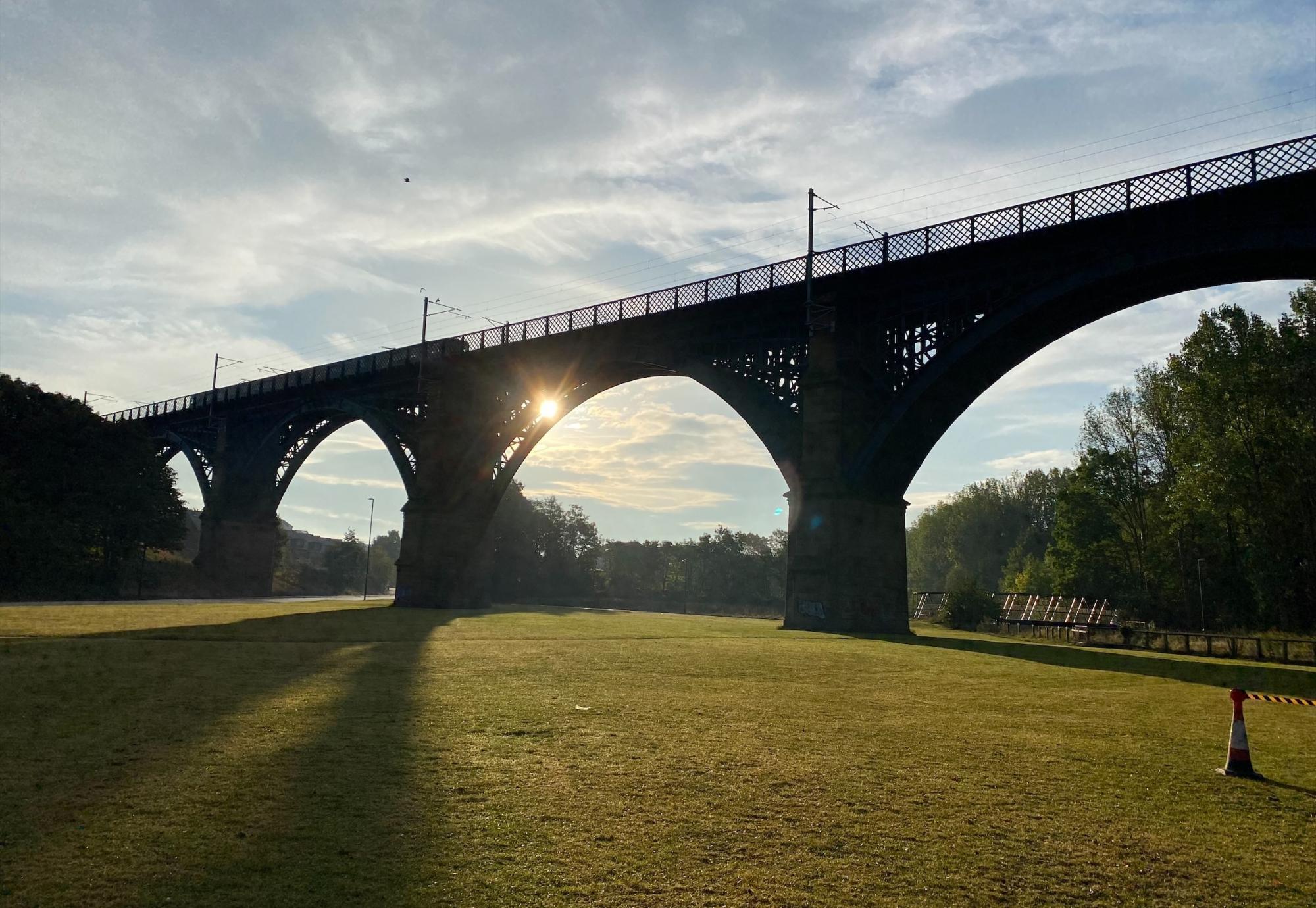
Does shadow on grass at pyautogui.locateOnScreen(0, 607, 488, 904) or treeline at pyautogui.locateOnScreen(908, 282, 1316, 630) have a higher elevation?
treeline at pyautogui.locateOnScreen(908, 282, 1316, 630)

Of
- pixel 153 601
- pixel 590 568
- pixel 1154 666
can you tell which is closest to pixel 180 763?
pixel 1154 666

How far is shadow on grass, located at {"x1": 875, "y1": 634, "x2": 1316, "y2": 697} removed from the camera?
52.1ft

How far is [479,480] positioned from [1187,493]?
36.9 meters

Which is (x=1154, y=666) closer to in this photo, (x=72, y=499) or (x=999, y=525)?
(x=72, y=499)

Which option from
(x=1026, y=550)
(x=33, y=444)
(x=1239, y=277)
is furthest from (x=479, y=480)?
(x=1026, y=550)

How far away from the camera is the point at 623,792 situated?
22.5 feet

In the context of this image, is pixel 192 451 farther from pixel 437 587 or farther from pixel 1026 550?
pixel 1026 550

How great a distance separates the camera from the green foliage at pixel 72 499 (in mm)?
47000

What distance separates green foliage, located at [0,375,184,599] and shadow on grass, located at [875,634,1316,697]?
154ft

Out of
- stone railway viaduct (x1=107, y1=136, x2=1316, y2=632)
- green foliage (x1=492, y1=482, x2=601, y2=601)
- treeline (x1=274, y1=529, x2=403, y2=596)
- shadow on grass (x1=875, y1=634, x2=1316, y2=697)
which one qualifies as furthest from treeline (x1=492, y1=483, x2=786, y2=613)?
shadow on grass (x1=875, y1=634, x2=1316, y2=697)

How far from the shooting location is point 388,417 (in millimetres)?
51031

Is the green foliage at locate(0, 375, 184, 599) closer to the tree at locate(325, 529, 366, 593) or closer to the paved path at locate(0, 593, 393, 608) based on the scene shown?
the paved path at locate(0, 593, 393, 608)

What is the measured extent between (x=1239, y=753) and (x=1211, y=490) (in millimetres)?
37934

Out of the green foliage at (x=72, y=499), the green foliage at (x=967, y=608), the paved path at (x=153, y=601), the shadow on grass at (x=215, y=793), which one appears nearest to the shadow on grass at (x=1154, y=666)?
the shadow on grass at (x=215, y=793)
